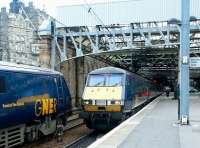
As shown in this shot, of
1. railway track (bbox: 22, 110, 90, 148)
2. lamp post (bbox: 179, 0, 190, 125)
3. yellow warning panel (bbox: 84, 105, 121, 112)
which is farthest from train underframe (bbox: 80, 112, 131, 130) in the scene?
lamp post (bbox: 179, 0, 190, 125)

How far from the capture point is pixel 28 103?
15.6 m

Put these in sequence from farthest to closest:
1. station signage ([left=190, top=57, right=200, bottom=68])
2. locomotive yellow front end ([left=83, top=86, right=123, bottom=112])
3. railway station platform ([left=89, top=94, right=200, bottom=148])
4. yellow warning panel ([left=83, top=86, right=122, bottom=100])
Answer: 1. yellow warning panel ([left=83, top=86, right=122, bottom=100])
2. locomotive yellow front end ([left=83, top=86, right=123, bottom=112])
3. station signage ([left=190, top=57, right=200, bottom=68])
4. railway station platform ([left=89, top=94, right=200, bottom=148])

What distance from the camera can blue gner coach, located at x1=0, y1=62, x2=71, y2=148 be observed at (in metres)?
14.0

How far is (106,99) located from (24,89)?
18.7 feet

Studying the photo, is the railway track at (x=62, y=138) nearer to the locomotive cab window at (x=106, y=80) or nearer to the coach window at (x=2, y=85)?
the locomotive cab window at (x=106, y=80)

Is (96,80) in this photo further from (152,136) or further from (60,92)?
(152,136)

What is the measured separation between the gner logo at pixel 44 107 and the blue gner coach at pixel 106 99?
2258 millimetres

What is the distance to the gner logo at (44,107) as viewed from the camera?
16.5 meters

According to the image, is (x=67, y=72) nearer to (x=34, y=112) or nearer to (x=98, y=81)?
(x=98, y=81)

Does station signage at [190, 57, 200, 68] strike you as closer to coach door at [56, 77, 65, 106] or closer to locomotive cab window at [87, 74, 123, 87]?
locomotive cab window at [87, 74, 123, 87]

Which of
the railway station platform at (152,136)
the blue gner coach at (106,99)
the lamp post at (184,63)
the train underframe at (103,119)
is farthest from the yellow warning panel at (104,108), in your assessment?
the lamp post at (184,63)

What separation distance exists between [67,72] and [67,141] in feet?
48.7

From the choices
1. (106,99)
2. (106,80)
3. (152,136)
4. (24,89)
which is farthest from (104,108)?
(152,136)

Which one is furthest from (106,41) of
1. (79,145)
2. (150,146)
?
(150,146)
